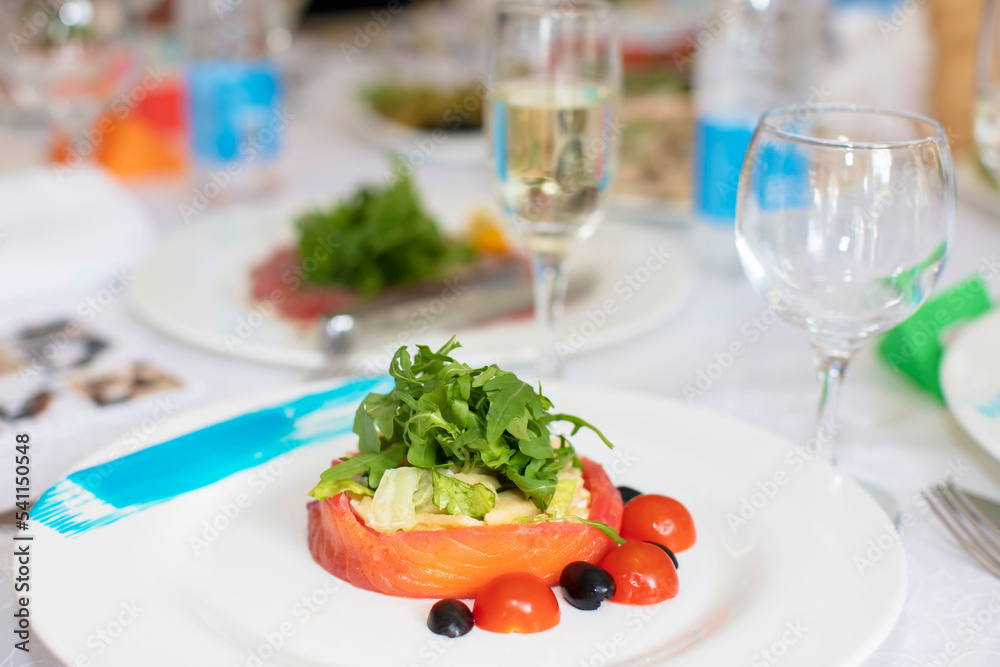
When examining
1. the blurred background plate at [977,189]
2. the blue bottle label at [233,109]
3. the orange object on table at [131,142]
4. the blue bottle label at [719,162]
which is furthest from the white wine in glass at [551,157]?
the orange object on table at [131,142]

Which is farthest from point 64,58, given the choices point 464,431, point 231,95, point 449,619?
point 449,619

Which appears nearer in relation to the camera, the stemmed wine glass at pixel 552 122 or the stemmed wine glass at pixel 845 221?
the stemmed wine glass at pixel 845 221

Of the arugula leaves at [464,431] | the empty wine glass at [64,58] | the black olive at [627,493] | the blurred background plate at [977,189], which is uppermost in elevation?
the empty wine glass at [64,58]

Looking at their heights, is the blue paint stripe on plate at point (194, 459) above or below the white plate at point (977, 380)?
above

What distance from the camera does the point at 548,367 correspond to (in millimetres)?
1196

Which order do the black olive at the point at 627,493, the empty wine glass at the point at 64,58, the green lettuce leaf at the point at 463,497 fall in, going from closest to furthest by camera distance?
the green lettuce leaf at the point at 463,497 → the black olive at the point at 627,493 → the empty wine glass at the point at 64,58

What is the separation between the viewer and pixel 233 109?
1889mm

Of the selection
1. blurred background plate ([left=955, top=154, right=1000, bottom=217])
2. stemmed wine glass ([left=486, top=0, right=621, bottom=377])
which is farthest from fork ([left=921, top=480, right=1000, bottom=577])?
blurred background plate ([left=955, top=154, right=1000, bottom=217])

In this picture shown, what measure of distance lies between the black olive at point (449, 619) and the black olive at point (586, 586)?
9 cm

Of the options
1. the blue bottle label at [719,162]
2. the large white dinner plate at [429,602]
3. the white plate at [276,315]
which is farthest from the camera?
the blue bottle label at [719,162]

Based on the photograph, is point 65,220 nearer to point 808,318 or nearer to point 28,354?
point 28,354

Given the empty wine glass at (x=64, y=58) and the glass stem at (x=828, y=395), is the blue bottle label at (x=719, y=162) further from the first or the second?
the empty wine glass at (x=64, y=58)

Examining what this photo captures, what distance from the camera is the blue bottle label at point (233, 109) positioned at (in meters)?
1.87

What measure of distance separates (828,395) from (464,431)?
38 centimetres
